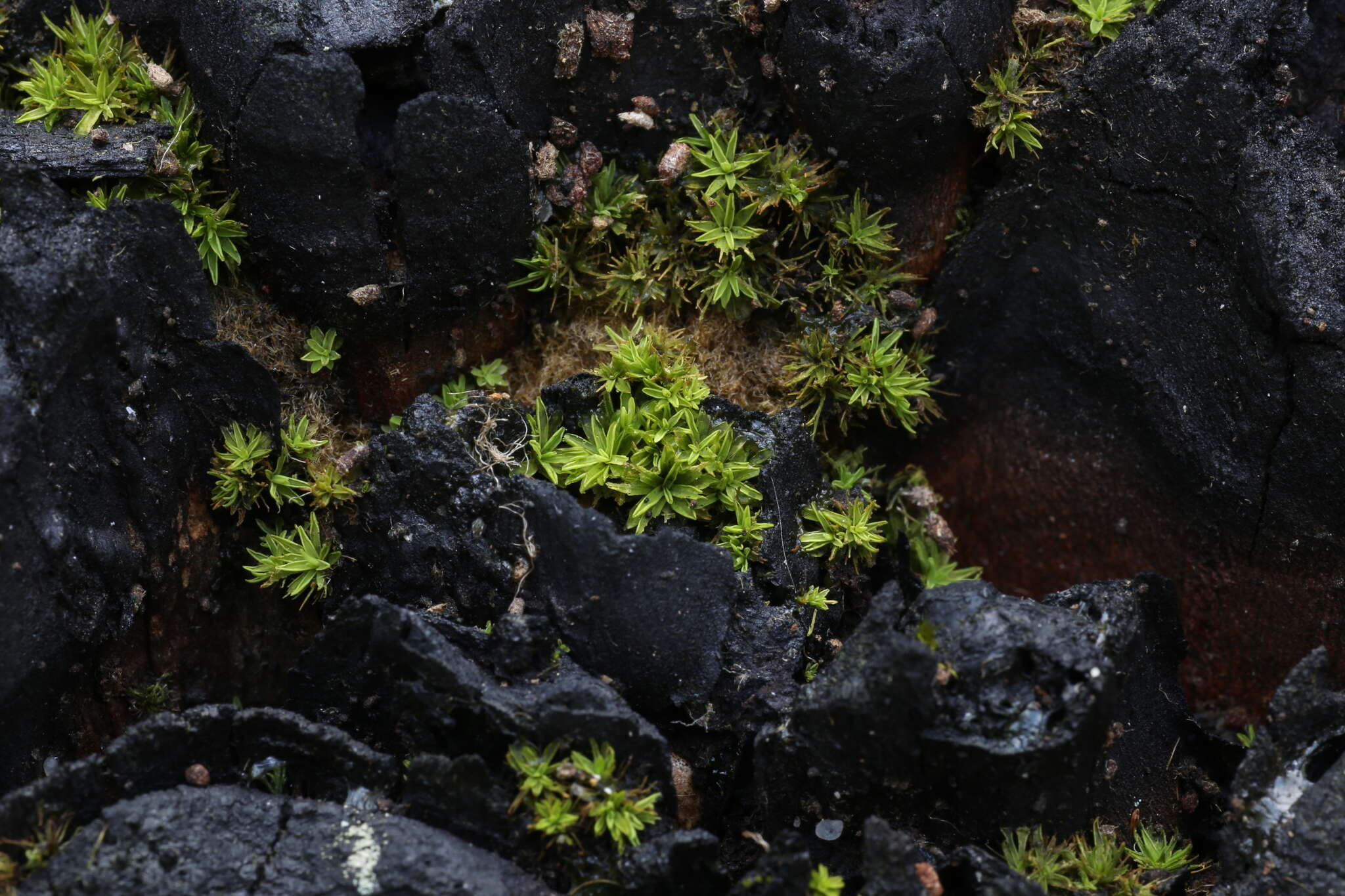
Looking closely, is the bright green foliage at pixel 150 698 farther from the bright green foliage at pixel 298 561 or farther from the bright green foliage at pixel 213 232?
the bright green foliage at pixel 213 232

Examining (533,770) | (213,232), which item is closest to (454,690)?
(533,770)

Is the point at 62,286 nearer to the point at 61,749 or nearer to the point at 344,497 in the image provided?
the point at 344,497

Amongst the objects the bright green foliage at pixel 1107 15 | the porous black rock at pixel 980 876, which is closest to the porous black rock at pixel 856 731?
the porous black rock at pixel 980 876

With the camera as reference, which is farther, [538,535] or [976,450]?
[976,450]

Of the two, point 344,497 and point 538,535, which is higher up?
point 538,535

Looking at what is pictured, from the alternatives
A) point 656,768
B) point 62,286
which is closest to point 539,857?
point 656,768
